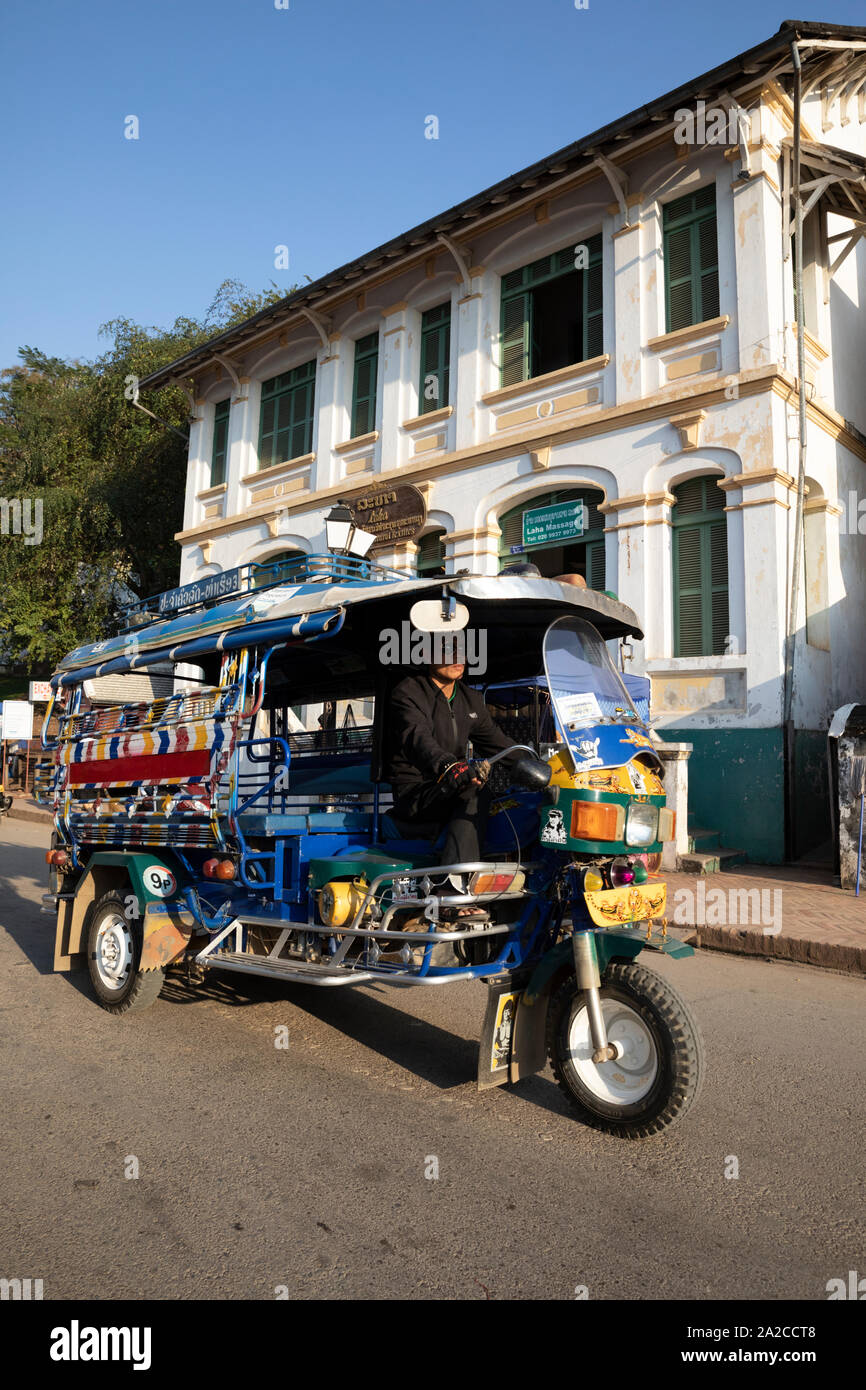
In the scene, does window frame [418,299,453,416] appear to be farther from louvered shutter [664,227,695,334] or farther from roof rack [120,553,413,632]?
roof rack [120,553,413,632]

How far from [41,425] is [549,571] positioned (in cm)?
1584

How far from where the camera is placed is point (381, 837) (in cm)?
511

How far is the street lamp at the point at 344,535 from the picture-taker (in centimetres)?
997

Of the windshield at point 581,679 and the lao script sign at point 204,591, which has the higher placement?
the lao script sign at point 204,591

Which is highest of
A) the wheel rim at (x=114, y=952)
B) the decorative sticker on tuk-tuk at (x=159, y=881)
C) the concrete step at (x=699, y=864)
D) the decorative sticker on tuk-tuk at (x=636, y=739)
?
the decorative sticker on tuk-tuk at (x=636, y=739)

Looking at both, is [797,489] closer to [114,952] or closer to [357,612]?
[357,612]

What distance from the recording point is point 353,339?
57.9 feet

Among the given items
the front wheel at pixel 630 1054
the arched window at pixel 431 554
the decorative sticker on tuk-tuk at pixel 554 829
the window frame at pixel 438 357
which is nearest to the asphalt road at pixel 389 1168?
the front wheel at pixel 630 1054

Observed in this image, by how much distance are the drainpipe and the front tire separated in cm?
861

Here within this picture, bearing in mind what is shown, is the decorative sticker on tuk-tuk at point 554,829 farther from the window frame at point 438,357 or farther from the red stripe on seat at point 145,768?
the window frame at point 438,357

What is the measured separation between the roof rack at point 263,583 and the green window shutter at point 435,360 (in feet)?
35.3

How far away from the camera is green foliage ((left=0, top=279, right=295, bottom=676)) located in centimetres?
2303

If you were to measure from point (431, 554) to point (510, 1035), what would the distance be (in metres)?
12.6

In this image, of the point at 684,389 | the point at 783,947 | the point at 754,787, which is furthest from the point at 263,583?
the point at 684,389
